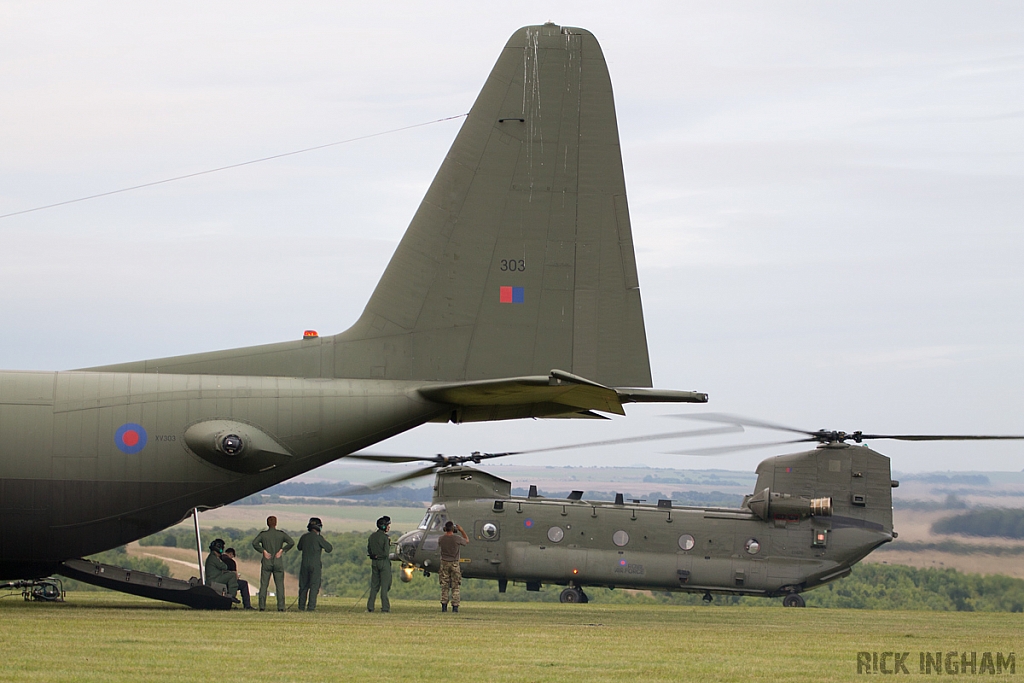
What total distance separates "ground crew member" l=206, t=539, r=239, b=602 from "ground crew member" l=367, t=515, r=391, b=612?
242cm

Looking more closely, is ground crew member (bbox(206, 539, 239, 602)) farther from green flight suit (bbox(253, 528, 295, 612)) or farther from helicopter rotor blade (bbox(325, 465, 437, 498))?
helicopter rotor blade (bbox(325, 465, 437, 498))

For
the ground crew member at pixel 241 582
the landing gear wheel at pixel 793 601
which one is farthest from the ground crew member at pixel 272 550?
the landing gear wheel at pixel 793 601

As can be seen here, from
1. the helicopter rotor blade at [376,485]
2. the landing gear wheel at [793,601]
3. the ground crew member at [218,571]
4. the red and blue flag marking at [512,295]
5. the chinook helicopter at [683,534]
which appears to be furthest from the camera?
the landing gear wheel at [793,601]

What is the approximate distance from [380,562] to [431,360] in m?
4.46

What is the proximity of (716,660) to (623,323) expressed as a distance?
616 centimetres

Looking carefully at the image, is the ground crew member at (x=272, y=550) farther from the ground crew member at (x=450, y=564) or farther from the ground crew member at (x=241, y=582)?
the ground crew member at (x=450, y=564)

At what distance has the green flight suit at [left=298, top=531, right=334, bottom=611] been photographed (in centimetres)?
1966

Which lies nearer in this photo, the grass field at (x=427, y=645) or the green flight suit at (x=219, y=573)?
the grass field at (x=427, y=645)

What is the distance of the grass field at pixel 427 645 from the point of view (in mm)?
11547

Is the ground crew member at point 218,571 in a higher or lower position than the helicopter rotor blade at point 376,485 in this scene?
lower

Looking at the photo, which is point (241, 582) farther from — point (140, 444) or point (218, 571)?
point (140, 444)

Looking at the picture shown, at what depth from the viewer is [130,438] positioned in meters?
17.1

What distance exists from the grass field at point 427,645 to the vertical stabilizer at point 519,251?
13.6ft

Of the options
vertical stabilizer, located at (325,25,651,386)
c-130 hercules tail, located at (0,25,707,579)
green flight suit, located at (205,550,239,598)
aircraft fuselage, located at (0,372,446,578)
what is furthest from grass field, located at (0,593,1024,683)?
vertical stabilizer, located at (325,25,651,386)
